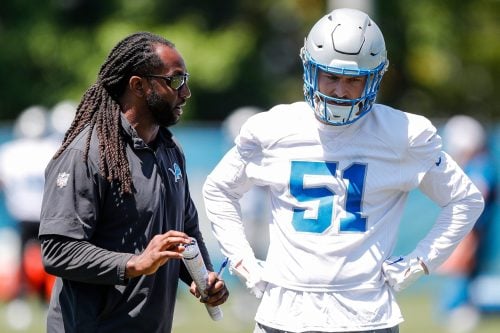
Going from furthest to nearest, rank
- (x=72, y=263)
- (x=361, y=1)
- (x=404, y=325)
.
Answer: (x=361, y=1) → (x=404, y=325) → (x=72, y=263)

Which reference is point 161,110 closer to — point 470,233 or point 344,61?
point 344,61

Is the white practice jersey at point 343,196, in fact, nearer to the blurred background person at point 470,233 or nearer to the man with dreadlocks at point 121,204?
the man with dreadlocks at point 121,204

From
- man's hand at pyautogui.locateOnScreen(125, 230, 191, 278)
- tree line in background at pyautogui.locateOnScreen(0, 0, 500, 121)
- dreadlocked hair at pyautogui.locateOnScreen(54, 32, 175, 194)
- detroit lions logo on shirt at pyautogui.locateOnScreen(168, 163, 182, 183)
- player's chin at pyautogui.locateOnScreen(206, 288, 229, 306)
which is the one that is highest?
dreadlocked hair at pyautogui.locateOnScreen(54, 32, 175, 194)

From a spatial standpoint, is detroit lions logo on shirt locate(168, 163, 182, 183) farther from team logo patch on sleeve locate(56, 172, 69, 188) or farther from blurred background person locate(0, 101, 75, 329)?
blurred background person locate(0, 101, 75, 329)

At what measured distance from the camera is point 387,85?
987 inches

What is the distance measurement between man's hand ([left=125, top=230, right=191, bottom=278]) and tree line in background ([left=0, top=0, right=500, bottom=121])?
1602cm

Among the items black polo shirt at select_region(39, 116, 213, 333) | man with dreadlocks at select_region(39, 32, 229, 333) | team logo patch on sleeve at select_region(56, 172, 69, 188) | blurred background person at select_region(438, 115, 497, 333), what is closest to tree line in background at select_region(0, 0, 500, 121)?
blurred background person at select_region(438, 115, 497, 333)

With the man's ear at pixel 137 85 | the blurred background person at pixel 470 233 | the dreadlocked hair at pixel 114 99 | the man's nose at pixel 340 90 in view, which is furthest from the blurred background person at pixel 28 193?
the man's nose at pixel 340 90

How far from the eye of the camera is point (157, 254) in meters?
4.39

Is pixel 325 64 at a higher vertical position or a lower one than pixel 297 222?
higher

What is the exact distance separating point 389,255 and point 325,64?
826mm

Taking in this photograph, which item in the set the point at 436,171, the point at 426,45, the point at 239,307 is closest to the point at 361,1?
the point at 239,307

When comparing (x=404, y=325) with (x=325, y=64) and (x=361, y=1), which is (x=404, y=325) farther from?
(x=325, y=64)

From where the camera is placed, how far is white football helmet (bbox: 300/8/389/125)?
4.71 metres
